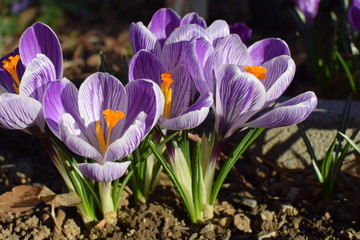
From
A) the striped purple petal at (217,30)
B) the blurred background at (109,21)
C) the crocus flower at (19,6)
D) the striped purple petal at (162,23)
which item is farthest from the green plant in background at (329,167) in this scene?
the crocus flower at (19,6)

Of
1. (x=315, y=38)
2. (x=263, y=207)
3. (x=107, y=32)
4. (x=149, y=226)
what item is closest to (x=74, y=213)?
(x=149, y=226)

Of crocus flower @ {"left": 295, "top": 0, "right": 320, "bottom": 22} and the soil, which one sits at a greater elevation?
crocus flower @ {"left": 295, "top": 0, "right": 320, "bottom": 22}

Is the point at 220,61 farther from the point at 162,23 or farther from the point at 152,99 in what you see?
the point at 162,23

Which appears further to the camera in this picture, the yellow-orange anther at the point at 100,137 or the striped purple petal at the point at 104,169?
the yellow-orange anther at the point at 100,137

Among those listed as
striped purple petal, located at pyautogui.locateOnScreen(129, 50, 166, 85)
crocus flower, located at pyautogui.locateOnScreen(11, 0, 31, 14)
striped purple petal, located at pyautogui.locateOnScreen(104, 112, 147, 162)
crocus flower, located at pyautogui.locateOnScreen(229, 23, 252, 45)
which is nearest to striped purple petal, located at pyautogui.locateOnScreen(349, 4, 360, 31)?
crocus flower, located at pyautogui.locateOnScreen(229, 23, 252, 45)

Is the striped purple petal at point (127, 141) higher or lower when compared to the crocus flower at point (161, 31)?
lower

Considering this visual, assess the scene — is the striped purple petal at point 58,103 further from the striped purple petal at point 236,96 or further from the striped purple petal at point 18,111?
the striped purple petal at point 236,96

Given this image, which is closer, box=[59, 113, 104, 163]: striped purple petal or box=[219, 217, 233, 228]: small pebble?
box=[59, 113, 104, 163]: striped purple petal

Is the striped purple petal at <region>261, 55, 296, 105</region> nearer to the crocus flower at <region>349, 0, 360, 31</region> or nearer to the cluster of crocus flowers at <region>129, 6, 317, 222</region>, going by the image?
the cluster of crocus flowers at <region>129, 6, 317, 222</region>

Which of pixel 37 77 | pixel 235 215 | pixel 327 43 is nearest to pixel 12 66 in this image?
pixel 37 77
